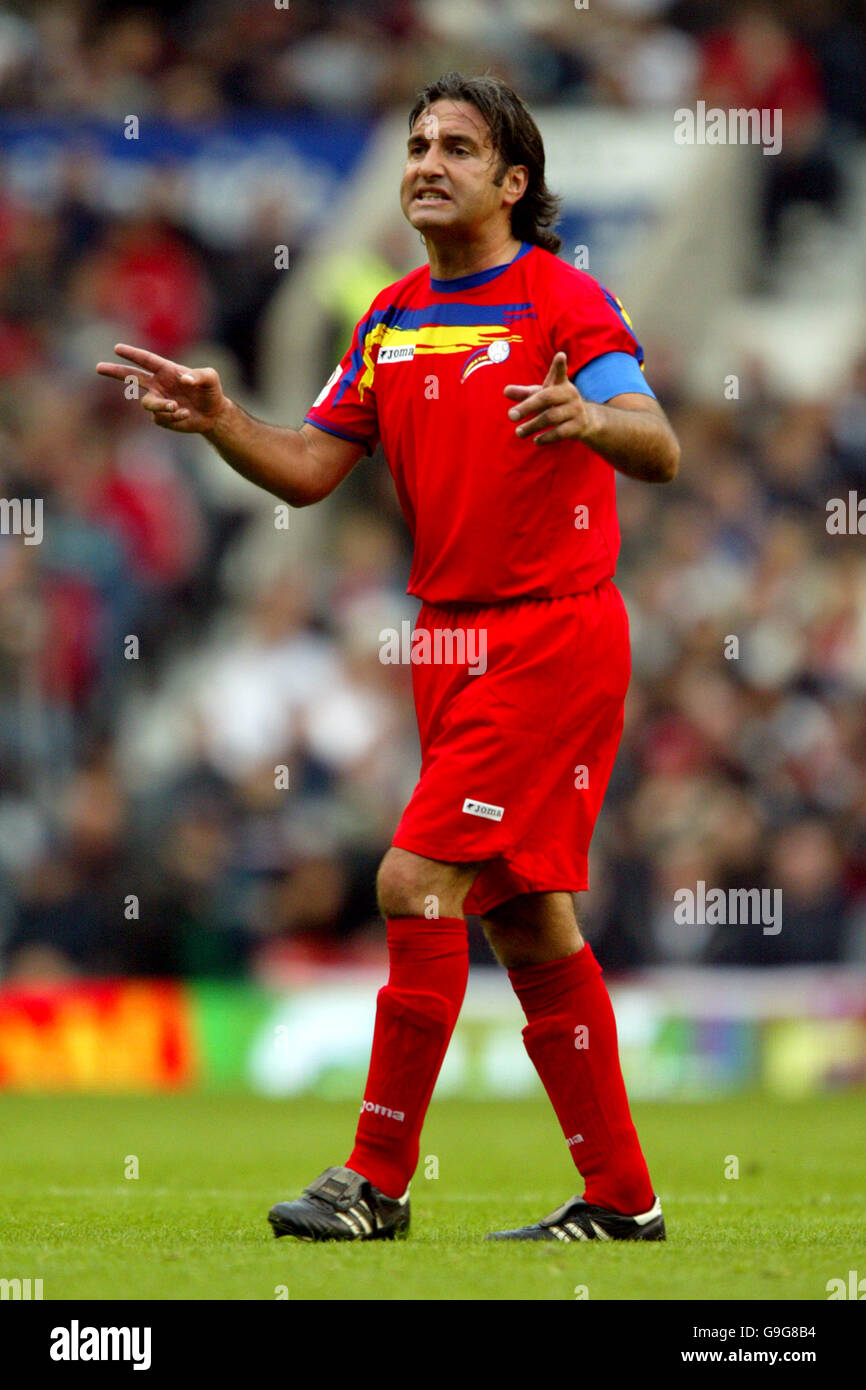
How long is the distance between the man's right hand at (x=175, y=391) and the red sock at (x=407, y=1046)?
48.9 inches

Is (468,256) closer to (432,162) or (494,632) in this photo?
(432,162)

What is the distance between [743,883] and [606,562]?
713 cm

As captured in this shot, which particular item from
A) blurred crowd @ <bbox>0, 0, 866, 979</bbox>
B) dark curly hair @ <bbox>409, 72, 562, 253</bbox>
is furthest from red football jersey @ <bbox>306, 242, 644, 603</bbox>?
blurred crowd @ <bbox>0, 0, 866, 979</bbox>

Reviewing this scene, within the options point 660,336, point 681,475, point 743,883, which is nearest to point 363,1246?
point 743,883

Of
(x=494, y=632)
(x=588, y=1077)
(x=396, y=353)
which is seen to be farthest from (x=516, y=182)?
(x=588, y=1077)

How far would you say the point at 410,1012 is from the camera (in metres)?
5.23

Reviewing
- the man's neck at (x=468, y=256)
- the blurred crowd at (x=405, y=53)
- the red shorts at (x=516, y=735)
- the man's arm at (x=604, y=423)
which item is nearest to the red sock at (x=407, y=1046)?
the red shorts at (x=516, y=735)

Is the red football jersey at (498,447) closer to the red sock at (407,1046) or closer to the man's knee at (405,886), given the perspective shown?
the man's knee at (405,886)

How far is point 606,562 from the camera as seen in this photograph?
544 centimetres

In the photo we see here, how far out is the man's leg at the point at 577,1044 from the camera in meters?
5.39

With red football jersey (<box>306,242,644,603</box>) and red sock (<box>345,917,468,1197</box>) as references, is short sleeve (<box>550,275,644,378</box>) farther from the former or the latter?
red sock (<box>345,917,468,1197</box>)

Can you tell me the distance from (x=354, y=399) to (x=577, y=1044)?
1.66 meters

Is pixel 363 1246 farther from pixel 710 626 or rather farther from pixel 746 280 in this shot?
pixel 746 280

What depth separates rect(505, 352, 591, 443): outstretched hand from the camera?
15.6ft
